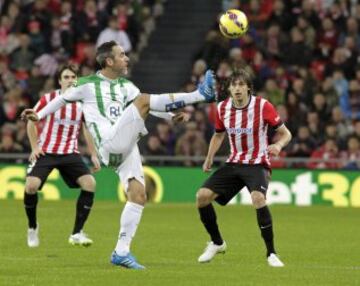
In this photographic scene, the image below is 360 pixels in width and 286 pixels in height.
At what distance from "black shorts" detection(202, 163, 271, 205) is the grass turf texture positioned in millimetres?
772

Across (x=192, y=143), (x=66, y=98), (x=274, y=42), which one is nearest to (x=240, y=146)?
(x=66, y=98)

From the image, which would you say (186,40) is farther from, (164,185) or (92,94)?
(92,94)

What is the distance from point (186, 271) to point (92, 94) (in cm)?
225

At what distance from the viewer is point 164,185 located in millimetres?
24453

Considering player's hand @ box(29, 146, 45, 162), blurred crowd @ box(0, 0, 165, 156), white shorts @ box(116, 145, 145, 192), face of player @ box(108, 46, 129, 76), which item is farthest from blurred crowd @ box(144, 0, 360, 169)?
white shorts @ box(116, 145, 145, 192)

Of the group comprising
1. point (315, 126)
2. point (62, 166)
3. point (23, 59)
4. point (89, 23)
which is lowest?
point (315, 126)

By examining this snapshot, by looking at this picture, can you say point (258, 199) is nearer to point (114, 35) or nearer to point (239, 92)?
point (239, 92)

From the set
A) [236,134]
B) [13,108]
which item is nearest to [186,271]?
[236,134]

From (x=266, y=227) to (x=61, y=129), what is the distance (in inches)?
158

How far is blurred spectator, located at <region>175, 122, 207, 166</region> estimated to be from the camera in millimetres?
24891

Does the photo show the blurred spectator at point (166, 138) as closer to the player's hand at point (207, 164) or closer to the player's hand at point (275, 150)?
the player's hand at point (207, 164)

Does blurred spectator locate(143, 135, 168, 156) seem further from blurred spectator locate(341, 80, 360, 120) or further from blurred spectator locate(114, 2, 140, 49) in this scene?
blurred spectator locate(341, 80, 360, 120)

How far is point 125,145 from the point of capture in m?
12.2

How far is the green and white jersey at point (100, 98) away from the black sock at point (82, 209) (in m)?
2.16
